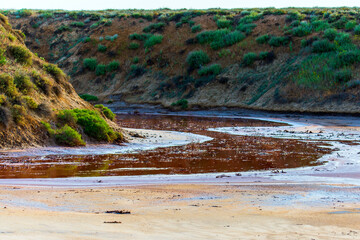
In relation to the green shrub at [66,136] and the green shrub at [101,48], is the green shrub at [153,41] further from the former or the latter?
the green shrub at [66,136]

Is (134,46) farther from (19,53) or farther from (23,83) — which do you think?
(23,83)

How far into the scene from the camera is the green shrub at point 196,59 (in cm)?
4703

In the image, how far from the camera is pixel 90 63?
52.8m

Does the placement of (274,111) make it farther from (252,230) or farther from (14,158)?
(252,230)

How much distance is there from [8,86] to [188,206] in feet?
34.4

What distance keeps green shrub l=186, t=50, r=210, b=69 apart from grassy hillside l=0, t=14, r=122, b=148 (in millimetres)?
26884

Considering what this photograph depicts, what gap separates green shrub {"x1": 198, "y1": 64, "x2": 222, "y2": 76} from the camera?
4506 centimetres

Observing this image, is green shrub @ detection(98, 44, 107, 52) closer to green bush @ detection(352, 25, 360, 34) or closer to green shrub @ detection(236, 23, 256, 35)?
green shrub @ detection(236, 23, 256, 35)

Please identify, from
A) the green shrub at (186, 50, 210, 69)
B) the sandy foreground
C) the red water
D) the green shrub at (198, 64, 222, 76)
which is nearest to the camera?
the sandy foreground

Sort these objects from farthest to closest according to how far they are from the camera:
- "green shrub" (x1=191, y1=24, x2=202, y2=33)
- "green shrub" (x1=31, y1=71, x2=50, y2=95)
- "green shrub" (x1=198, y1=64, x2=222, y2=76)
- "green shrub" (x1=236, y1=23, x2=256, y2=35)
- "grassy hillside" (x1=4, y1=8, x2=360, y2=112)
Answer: "green shrub" (x1=191, y1=24, x2=202, y2=33) < "green shrub" (x1=236, y1=23, x2=256, y2=35) < "green shrub" (x1=198, y1=64, x2=222, y2=76) < "grassy hillside" (x1=4, y1=8, x2=360, y2=112) < "green shrub" (x1=31, y1=71, x2=50, y2=95)

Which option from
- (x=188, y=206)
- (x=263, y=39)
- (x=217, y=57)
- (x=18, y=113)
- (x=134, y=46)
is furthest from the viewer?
(x=134, y=46)

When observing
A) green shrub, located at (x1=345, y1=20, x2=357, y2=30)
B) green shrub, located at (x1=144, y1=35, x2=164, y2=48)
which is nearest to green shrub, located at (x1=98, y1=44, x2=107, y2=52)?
green shrub, located at (x1=144, y1=35, x2=164, y2=48)

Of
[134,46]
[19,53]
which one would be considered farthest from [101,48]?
[19,53]

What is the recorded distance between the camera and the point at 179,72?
47.5 m
